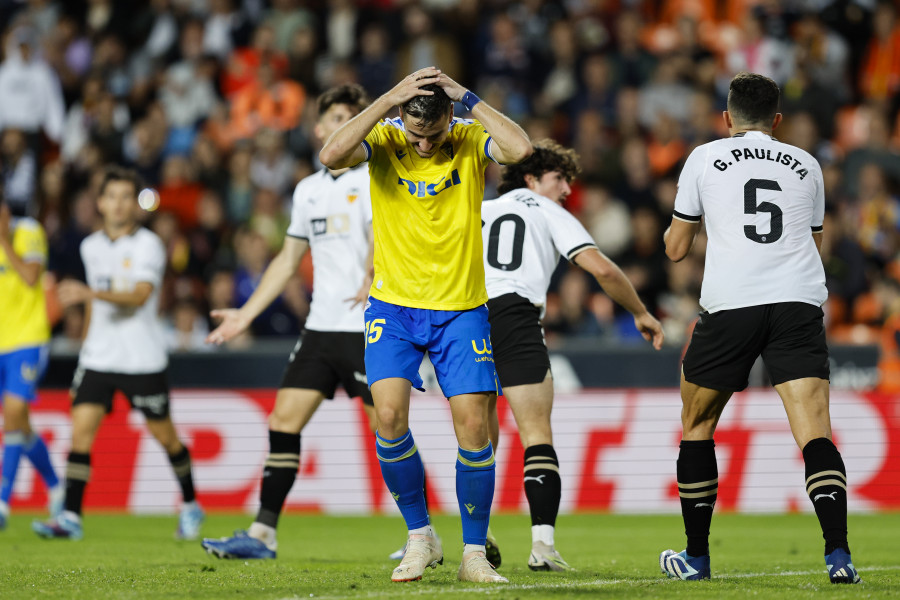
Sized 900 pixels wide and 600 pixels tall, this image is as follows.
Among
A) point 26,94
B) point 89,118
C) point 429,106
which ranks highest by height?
point 26,94

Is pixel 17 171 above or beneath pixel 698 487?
above

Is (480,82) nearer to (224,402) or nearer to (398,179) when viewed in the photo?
(224,402)

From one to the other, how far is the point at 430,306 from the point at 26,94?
12.7m

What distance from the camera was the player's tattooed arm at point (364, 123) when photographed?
5555 millimetres

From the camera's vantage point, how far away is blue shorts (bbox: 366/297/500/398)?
19.2ft

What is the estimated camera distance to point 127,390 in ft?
30.5

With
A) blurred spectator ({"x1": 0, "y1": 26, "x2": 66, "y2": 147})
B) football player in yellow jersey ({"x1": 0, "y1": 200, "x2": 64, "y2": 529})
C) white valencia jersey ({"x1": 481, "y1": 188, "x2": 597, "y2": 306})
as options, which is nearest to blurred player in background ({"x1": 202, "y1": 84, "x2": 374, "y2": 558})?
white valencia jersey ({"x1": 481, "y1": 188, "x2": 597, "y2": 306})

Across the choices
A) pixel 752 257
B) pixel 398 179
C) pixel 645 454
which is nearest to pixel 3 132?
pixel 645 454

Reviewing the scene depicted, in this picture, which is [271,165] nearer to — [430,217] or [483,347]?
[430,217]

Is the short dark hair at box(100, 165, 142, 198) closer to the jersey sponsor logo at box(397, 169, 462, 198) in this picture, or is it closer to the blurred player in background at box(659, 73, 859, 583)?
the jersey sponsor logo at box(397, 169, 462, 198)

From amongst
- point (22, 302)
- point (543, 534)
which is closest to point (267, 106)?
point (22, 302)

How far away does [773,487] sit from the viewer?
11.7 m

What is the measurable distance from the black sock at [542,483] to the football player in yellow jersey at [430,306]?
2.68 ft

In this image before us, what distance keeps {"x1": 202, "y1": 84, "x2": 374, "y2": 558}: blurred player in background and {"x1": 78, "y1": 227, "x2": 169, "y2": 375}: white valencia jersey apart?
2081mm
